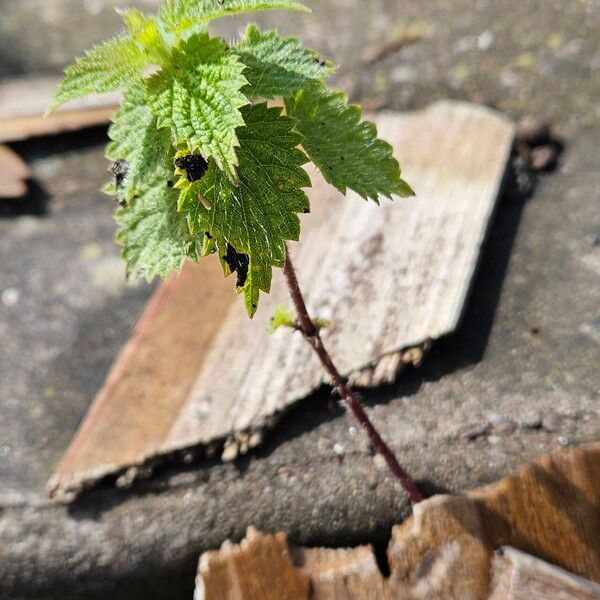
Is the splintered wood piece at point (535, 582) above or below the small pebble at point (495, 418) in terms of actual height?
below

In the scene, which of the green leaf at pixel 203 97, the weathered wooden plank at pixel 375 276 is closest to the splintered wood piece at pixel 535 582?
the weathered wooden plank at pixel 375 276

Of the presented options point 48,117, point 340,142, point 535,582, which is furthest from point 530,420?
point 48,117

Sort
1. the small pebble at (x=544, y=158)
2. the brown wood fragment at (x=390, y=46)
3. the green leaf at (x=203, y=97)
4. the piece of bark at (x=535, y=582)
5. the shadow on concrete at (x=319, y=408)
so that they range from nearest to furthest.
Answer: the green leaf at (x=203, y=97), the piece of bark at (x=535, y=582), the shadow on concrete at (x=319, y=408), the small pebble at (x=544, y=158), the brown wood fragment at (x=390, y=46)

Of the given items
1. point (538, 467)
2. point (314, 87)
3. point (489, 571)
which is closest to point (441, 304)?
point (538, 467)

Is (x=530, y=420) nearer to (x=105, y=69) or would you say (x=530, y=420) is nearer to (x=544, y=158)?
(x=544, y=158)

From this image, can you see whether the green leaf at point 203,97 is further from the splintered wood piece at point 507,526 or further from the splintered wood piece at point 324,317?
the splintered wood piece at point 507,526

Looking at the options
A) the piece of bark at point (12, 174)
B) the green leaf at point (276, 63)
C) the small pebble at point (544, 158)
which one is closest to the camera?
the green leaf at point (276, 63)

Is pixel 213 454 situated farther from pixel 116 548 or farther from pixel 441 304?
pixel 441 304
